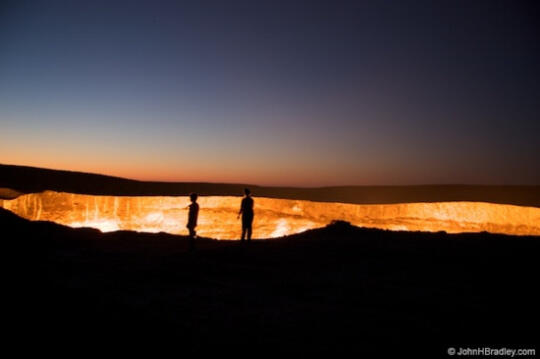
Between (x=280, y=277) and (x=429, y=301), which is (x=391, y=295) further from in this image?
(x=280, y=277)

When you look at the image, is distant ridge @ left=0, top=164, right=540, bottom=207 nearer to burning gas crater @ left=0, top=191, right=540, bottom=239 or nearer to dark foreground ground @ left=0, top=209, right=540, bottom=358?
burning gas crater @ left=0, top=191, right=540, bottom=239

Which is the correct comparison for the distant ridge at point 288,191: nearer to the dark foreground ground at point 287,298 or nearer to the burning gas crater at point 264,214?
the burning gas crater at point 264,214

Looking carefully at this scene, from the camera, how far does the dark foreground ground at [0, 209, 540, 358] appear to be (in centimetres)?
376

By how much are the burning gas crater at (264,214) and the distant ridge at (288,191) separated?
23.6 meters

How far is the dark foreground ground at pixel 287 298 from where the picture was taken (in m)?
3.76

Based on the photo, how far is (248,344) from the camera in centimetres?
372

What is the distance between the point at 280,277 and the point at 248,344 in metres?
3.05

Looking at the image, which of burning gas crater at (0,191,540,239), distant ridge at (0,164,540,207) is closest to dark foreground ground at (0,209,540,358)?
burning gas crater at (0,191,540,239)

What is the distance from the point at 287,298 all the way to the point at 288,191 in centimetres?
5623

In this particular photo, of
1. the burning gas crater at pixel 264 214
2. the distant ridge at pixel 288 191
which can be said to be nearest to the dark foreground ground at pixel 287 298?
A: the burning gas crater at pixel 264 214

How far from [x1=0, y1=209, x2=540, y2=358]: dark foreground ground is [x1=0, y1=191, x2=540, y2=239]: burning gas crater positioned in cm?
1407

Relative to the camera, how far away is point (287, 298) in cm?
541

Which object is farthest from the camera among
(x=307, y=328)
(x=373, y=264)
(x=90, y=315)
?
(x=373, y=264)

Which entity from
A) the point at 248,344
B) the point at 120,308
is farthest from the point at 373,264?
the point at 120,308
